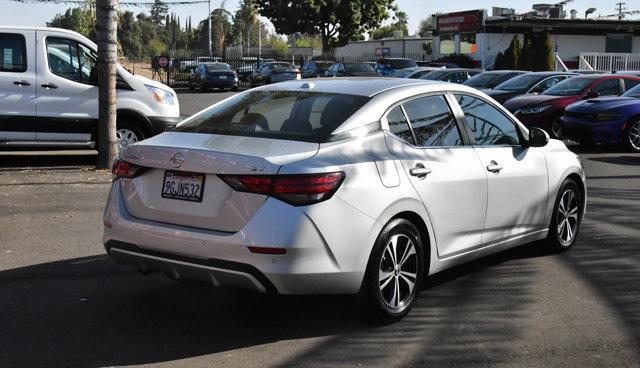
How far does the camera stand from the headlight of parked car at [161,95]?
12516 mm

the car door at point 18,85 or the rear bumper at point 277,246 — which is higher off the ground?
the car door at point 18,85

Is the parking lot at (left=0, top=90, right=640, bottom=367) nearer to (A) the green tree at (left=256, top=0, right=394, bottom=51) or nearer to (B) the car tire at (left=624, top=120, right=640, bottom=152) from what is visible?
(B) the car tire at (left=624, top=120, right=640, bottom=152)

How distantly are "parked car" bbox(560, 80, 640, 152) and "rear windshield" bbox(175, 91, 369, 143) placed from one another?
11003 mm

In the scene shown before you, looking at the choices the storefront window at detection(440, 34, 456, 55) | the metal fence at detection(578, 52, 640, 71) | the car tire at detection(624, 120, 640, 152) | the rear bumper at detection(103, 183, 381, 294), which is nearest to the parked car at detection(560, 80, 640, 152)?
the car tire at detection(624, 120, 640, 152)

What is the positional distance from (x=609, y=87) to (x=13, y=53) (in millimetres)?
12875

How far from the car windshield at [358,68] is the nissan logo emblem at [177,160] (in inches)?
1243

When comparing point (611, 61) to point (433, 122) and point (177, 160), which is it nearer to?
point (433, 122)

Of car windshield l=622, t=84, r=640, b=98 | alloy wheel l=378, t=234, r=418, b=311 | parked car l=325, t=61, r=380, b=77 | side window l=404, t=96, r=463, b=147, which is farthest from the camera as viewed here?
parked car l=325, t=61, r=380, b=77

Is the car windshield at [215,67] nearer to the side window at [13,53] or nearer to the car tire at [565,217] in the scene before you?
the side window at [13,53]

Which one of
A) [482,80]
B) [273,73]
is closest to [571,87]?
[482,80]

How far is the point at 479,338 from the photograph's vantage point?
16.5ft

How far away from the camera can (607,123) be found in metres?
15.4

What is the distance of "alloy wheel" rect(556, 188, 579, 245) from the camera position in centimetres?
716

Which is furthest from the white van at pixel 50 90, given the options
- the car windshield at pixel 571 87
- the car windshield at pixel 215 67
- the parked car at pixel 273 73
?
the car windshield at pixel 215 67
